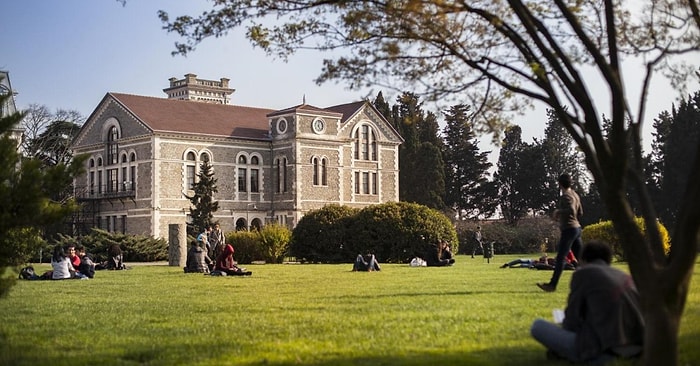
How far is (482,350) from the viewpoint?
25.9 ft

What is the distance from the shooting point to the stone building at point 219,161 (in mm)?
60781

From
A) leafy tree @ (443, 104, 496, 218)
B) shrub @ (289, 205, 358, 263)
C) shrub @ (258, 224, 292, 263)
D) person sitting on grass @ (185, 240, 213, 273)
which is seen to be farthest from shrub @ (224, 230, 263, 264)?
leafy tree @ (443, 104, 496, 218)

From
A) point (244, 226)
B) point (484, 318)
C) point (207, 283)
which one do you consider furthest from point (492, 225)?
point (484, 318)

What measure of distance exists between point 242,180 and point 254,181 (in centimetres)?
105

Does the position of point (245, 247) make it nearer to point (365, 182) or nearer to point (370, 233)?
point (370, 233)

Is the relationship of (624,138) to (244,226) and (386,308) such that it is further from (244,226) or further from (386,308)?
(244,226)

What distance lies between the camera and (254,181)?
65.5 meters

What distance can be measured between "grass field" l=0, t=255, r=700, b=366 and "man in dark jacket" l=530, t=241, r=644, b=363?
468 millimetres

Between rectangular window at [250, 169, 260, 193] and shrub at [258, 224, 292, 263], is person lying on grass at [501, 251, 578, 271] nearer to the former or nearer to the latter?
shrub at [258, 224, 292, 263]

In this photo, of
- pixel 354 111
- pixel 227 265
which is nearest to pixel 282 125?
pixel 354 111

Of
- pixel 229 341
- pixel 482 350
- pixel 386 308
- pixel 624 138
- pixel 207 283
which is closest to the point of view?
pixel 624 138

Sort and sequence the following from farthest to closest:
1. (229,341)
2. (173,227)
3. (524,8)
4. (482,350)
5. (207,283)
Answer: (173,227) → (207,283) → (229,341) → (482,350) → (524,8)

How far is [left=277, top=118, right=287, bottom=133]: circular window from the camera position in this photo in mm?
64875

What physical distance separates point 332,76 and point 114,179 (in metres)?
57.8
